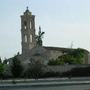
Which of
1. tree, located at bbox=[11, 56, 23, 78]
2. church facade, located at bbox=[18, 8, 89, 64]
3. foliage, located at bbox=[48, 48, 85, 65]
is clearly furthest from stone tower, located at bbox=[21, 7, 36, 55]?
tree, located at bbox=[11, 56, 23, 78]

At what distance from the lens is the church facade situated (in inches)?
3415

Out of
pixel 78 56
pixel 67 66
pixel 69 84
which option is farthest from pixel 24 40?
pixel 69 84

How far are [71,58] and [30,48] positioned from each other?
12.8 meters

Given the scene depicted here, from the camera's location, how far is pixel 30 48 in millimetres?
90562

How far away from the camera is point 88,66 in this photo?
227ft

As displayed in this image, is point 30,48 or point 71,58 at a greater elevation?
point 30,48

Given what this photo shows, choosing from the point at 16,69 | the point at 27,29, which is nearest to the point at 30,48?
the point at 27,29

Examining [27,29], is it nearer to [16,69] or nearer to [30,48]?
[30,48]

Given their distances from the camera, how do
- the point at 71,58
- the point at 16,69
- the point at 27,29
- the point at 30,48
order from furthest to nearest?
the point at 30,48 → the point at 27,29 → the point at 71,58 → the point at 16,69

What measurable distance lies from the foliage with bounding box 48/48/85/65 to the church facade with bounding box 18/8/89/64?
2784 millimetres

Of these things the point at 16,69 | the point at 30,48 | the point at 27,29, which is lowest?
the point at 16,69

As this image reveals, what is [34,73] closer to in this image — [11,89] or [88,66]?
[88,66]

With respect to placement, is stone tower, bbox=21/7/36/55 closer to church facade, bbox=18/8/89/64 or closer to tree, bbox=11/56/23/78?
church facade, bbox=18/8/89/64

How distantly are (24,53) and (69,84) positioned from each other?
3049 inches
